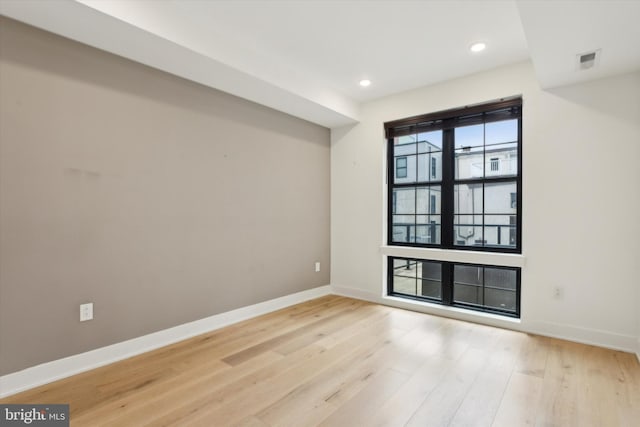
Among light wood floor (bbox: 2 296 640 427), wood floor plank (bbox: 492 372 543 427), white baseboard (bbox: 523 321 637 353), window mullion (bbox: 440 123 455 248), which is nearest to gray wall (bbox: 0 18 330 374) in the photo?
light wood floor (bbox: 2 296 640 427)

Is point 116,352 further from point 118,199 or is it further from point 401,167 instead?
point 401,167

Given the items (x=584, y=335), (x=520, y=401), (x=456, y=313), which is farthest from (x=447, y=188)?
(x=520, y=401)

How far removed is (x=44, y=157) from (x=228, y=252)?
1.68 m

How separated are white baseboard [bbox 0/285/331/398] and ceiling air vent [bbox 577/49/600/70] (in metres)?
3.67

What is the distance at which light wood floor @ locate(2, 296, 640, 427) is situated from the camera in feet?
5.98

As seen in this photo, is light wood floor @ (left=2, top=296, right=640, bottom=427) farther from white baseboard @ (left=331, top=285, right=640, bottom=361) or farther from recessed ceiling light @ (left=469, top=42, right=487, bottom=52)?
recessed ceiling light @ (left=469, top=42, right=487, bottom=52)

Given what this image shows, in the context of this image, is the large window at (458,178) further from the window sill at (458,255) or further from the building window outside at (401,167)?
the window sill at (458,255)

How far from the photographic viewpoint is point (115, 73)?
2.54 m

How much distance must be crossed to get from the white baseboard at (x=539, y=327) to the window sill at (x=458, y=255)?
55 centimetres

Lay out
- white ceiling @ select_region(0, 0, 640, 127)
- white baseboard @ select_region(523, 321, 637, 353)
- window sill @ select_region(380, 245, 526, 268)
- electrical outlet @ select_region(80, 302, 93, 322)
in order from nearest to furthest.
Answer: white ceiling @ select_region(0, 0, 640, 127)
electrical outlet @ select_region(80, 302, 93, 322)
white baseboard @ select_region(523, 321, 637, 353)
window sill @ select_region(380, 245, 526, 268)

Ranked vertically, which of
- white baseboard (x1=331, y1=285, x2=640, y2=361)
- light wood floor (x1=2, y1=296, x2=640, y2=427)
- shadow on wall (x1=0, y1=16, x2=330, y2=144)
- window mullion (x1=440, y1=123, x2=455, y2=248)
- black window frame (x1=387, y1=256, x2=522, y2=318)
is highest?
shadow on wall (x1=0, y1=16, x2=330, y2=144)

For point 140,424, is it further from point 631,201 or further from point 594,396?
point 631,201

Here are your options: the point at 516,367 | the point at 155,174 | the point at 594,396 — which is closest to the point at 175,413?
the point at 155,174

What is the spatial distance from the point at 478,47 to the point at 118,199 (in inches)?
133
